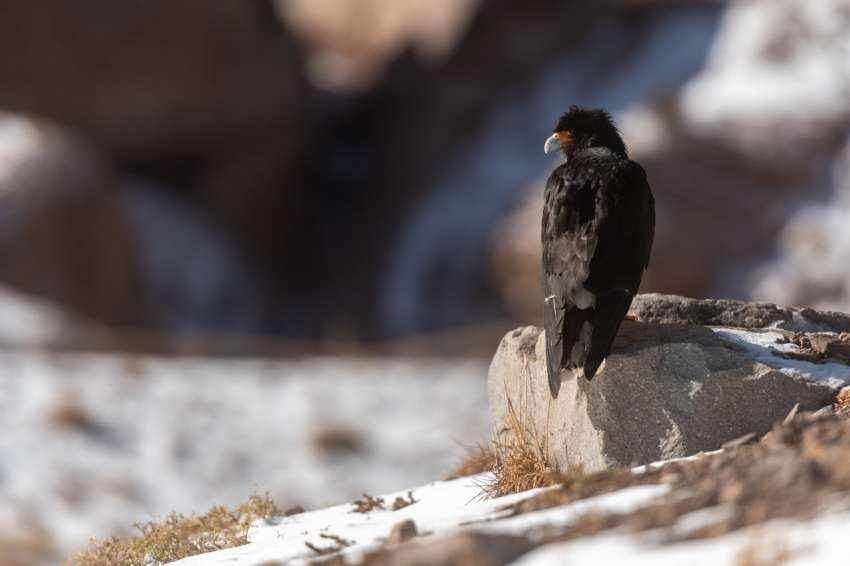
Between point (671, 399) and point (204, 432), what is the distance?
7382 millimetres

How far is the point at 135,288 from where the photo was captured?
59.9 feet

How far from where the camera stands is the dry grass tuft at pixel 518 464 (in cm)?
433

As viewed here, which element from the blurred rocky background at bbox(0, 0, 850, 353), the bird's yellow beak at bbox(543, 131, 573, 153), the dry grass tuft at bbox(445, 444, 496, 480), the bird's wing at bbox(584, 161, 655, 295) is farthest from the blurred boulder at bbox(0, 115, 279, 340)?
the bird's wing at bbox(584, 161, 655, 295)

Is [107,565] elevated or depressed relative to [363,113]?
depressed

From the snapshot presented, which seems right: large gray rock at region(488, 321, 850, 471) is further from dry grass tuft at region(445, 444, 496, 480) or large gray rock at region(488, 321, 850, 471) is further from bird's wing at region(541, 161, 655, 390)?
dry grass tuft at region(445, 444, 496, 480)

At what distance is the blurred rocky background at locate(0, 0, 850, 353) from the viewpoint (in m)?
16.1

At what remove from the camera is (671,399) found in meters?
4.24

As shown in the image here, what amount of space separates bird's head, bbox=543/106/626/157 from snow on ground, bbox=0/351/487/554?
520 cm

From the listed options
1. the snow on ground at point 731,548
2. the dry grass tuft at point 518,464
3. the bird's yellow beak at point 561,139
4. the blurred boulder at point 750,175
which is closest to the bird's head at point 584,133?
the bird's yellow beak at point 561,139

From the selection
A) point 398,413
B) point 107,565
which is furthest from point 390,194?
point 107,565

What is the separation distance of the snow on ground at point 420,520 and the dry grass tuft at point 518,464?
0.09 metres

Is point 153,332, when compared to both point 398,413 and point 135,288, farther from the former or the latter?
point 398,413

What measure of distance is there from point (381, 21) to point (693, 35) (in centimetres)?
765

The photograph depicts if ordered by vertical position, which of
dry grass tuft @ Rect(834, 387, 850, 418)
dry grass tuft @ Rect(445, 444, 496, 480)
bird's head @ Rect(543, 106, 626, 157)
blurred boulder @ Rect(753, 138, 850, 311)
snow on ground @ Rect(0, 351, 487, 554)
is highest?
blurred boulder @ Rect(753, 138, 850, 311)
